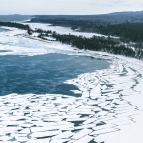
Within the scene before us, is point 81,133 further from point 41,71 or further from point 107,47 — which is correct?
point 107,47

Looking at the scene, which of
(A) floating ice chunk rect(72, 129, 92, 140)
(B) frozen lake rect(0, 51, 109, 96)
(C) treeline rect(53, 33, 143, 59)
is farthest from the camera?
(C) treeline rect(53, 33, 143, 59)

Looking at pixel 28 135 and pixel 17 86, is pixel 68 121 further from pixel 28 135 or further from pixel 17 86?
pixel 17 86

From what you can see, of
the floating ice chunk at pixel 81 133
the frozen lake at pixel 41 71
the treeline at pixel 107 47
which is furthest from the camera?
the treeline at pixel 107 47

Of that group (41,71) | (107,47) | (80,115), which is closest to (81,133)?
(80,115)

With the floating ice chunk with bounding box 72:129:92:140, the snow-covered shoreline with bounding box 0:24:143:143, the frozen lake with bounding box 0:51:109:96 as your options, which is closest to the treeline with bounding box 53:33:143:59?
the frozen lake with bounding box 0:51:109:96

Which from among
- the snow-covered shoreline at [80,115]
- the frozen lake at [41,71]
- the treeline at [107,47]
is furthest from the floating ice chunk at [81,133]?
the treeline at [107,47]

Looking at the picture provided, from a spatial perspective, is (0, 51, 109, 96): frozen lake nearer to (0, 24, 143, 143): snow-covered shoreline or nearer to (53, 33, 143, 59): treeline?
(0, 24, 143, 143): snow-covered shoreline

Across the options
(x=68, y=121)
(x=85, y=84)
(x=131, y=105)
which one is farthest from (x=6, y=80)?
(x=131, y=105)

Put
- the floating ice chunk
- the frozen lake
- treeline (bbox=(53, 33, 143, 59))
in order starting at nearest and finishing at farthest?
the floating ice chunk < the frozen lake < treeline (bbox=(53, 33, 143, 59))

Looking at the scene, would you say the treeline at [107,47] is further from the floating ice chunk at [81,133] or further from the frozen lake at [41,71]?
the floating ice chunk at [81,133]

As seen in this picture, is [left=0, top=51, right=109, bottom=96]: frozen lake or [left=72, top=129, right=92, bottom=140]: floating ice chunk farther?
[left=0, top=51, right=109, bottom=96]: frozen lake
